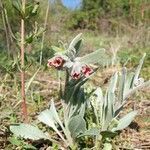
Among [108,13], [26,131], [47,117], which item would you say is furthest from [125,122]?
[108,13]

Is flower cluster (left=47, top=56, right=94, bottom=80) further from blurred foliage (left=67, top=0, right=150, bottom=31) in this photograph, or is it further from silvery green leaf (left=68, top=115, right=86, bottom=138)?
blurred foliage (left=67, top=0, right=150, bottom=31)

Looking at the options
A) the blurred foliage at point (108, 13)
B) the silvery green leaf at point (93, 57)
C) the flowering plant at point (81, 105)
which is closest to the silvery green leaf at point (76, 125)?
the flowering plant at point (81, 105)

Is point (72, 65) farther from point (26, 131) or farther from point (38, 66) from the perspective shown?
point (38, 66)

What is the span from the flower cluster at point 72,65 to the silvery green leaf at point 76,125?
195 mm

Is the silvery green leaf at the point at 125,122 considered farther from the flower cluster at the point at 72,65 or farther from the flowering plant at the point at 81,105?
the flower cluster at the point at 72,65

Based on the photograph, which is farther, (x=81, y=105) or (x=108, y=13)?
(x=108, y=13)

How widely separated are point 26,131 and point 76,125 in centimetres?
29

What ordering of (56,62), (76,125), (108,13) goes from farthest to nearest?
(108,13) → (76,125) → (56,62)

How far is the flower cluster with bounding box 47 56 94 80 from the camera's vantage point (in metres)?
2.12

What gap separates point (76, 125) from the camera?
225 cm

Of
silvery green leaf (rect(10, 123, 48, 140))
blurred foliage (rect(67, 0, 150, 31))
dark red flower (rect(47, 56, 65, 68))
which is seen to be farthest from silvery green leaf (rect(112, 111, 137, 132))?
blurred foliage (rect(67, 0, 150, 31))

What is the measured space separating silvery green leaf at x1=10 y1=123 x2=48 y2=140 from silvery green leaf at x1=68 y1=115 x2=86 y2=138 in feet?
0.60

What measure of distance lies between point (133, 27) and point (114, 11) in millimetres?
3329

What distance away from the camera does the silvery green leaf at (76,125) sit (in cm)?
221
